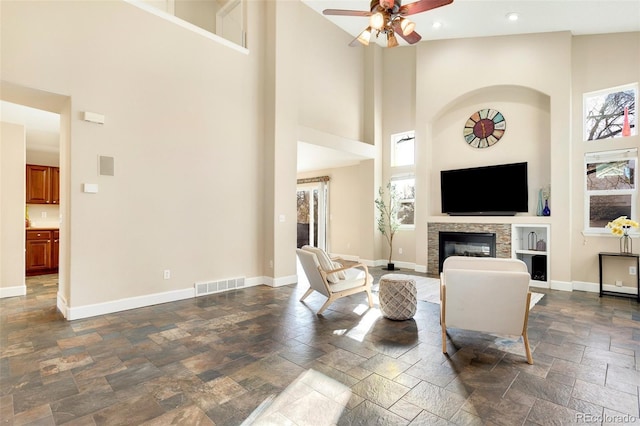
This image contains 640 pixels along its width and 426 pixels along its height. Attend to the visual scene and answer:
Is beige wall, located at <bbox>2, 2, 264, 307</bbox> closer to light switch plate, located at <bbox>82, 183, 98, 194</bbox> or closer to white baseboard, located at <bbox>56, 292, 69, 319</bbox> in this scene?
light switch plate, located at <bbox>82, 183, 98, 194</bbox>

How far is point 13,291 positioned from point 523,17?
9163 millimetres

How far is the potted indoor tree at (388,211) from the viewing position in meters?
7.74

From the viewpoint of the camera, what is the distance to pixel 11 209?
192 inches

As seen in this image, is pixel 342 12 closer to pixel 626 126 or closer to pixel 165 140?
pixel 165 140

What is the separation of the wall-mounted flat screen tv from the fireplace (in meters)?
0.44

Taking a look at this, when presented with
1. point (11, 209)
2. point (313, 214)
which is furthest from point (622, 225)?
point (11, 209)

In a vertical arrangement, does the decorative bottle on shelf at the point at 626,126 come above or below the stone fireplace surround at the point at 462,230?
above

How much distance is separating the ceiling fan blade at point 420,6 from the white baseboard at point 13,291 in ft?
22.0

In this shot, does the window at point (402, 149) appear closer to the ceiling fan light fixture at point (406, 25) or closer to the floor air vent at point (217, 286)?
the ceiling fan light fixture at point (406, 25)

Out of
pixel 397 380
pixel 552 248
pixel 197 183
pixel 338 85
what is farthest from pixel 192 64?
pixel 552 248

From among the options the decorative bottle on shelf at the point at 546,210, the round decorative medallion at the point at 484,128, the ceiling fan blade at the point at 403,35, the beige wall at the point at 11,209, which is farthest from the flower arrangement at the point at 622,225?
the beige wall at the point at 11,209

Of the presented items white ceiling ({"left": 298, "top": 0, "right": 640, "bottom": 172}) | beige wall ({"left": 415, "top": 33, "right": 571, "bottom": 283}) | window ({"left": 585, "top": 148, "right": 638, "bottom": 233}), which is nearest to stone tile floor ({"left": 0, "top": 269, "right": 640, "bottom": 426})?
window ({"left": 585, "top": 148, "right": 638, "bottom": 233})

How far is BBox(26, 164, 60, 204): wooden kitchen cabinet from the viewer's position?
6750mm

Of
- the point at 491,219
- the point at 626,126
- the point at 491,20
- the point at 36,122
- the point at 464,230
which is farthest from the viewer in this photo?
the point at 464,230
